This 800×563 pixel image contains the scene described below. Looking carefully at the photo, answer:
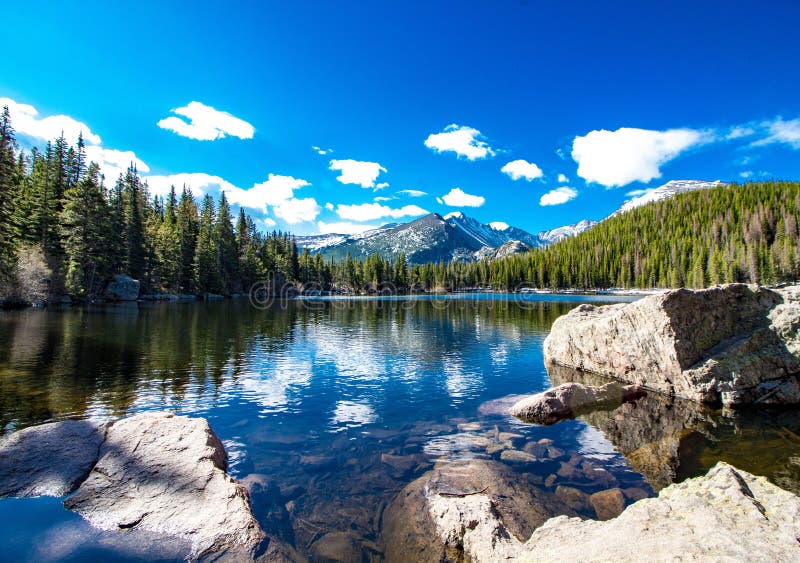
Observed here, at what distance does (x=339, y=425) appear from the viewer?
14.7 m

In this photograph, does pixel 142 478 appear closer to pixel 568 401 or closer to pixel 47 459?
pixel 47 459

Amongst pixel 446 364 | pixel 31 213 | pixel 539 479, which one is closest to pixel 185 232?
pixel 31 213

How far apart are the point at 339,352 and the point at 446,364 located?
9550 mm

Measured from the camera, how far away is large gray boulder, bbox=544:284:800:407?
15.1 metres

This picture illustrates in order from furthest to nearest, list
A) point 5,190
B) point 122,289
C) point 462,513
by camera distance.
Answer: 1. point 122,289
2. point 5,190
3. point 462,513

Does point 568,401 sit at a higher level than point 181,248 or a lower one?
lower

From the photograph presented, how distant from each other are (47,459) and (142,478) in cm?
302

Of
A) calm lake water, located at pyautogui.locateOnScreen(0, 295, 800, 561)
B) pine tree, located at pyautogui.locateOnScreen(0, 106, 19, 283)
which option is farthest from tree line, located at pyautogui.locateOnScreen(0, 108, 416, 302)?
calm lake water, located at pyautogui.locateOnScreen(0, 295, 800, 561)

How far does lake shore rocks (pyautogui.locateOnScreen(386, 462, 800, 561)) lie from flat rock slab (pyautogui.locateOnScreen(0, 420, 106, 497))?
794cm

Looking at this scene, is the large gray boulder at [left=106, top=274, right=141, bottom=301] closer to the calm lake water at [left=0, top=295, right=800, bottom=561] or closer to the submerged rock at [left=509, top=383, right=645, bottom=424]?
the calm lake water at [left=0, top=295, right=800, bottom=561]

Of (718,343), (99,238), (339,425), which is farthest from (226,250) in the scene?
(718,343)

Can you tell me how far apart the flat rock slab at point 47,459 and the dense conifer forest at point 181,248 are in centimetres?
4910

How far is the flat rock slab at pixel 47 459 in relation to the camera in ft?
28.5

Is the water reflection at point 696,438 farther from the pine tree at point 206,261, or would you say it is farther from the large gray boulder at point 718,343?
the pine tree at point 206,261
